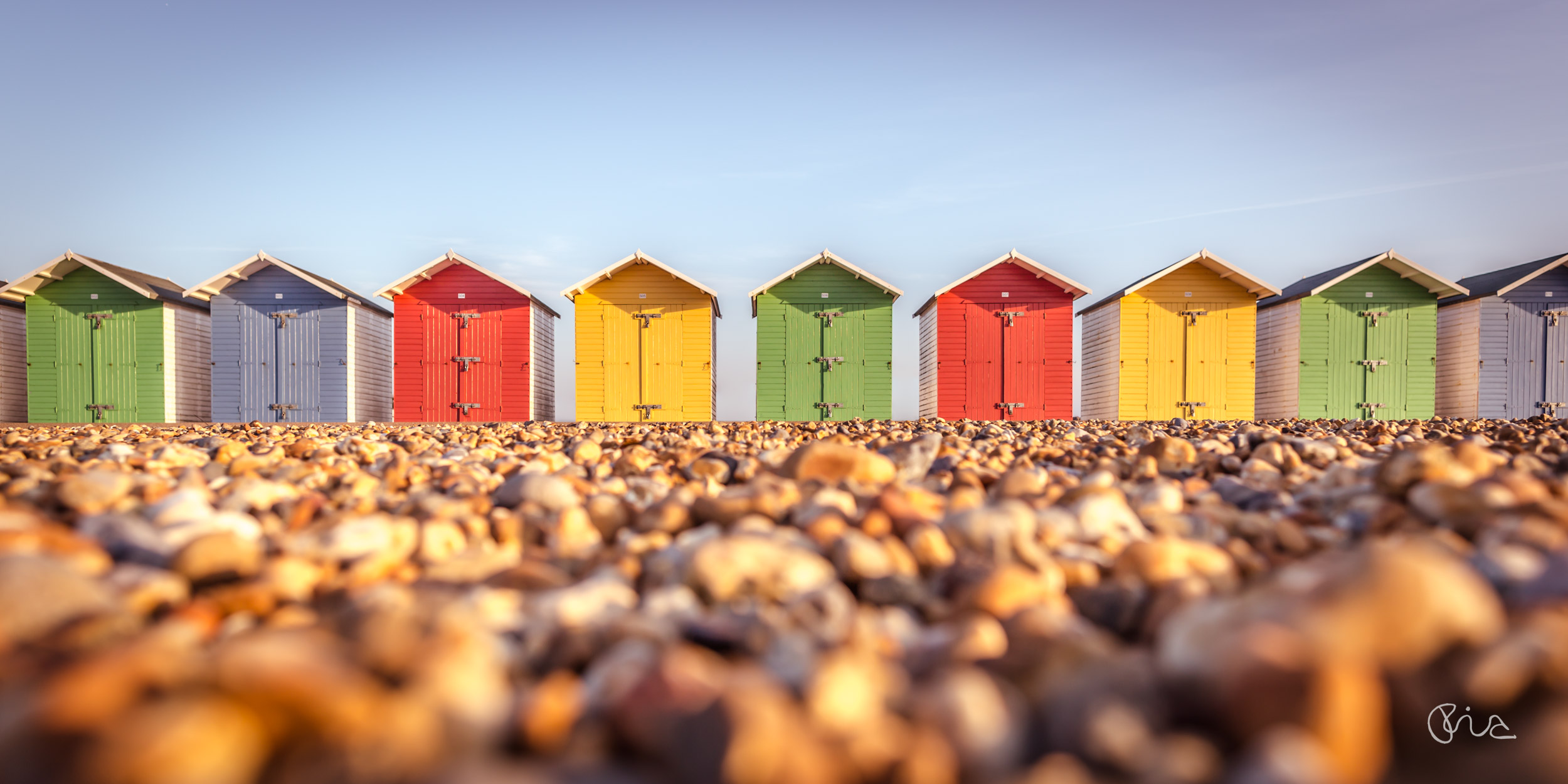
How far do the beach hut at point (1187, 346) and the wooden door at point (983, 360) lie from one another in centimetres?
269

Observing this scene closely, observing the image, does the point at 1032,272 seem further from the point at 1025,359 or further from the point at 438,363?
the point at 438,363

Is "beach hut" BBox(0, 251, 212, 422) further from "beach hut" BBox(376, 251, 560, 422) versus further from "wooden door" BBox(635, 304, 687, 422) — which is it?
"wooden door" BBox(635, 304, 687, 422)

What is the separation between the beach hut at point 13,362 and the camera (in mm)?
17188

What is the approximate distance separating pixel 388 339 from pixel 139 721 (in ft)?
63.4

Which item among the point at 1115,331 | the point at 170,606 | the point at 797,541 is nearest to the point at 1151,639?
the point at 797,541

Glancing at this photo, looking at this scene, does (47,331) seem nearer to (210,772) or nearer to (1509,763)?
(210,772)

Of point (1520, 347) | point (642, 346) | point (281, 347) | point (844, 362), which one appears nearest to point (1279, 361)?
point (1520, 347)

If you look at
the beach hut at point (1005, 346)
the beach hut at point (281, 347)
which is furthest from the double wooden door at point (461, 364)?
the beach hut at point (1005, 346)

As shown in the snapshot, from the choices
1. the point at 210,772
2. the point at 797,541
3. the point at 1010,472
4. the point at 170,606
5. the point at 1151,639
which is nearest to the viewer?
the point at 210,772

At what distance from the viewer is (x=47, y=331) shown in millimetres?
16078

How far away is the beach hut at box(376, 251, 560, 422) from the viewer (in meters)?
15.4

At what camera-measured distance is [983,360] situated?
1520cm
